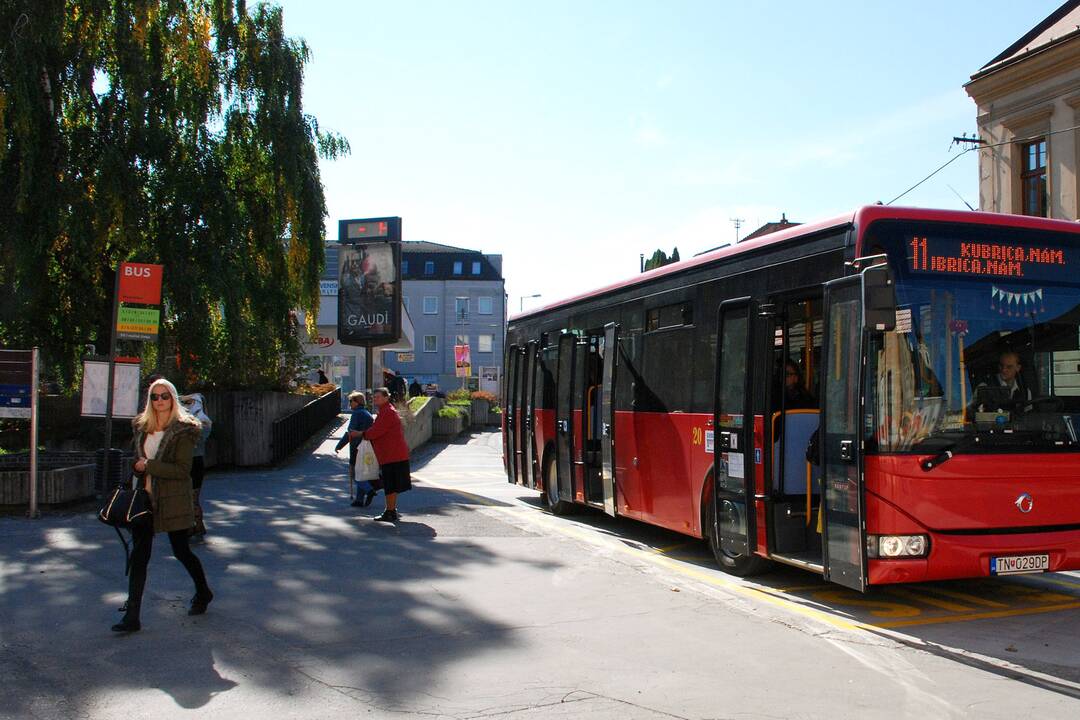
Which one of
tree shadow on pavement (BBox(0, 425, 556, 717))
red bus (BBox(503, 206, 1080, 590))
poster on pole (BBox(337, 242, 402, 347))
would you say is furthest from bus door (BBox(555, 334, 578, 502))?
poster on pole (BBox(337, 242, 402, 347))

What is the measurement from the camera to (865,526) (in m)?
7.11

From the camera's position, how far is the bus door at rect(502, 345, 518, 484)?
16359 mm

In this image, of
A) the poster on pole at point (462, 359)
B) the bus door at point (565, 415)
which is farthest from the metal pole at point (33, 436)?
the poster on pole at point (462, 359)

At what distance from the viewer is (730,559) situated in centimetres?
922

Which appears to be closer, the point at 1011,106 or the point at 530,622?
the point at 530,622

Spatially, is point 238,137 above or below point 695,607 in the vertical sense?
above

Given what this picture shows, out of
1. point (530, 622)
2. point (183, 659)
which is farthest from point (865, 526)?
point (183, 659)

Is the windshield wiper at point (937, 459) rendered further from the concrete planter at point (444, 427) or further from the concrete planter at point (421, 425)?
the concrete planter at point (444, 427)

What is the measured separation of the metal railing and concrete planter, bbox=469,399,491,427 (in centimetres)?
933

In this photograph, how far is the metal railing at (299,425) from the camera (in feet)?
68.6

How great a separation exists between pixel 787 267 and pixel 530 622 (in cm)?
362

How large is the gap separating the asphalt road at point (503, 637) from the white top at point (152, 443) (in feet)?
4.04

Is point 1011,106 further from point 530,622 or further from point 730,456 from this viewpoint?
point 530,622

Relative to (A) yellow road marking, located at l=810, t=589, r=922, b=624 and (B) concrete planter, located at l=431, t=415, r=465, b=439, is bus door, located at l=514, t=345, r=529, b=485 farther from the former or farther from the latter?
(B) concrete planter, located at l=431, t=415, r=465, b=439
